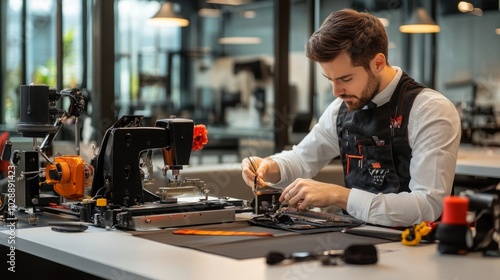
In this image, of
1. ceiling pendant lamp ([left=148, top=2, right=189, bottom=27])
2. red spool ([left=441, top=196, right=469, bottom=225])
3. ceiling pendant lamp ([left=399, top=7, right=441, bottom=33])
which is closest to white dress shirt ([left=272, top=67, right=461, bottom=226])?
red spool ([left=441, top=196, right=469, bottom=225])

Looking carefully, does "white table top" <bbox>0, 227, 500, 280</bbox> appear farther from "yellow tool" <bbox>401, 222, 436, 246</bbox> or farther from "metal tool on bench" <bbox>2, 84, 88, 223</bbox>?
"metal tool on bench" <bbox>2, 84, 88, 223</bbox>

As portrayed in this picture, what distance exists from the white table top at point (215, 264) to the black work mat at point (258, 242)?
0.17 feet

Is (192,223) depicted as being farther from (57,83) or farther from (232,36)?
(232,36)

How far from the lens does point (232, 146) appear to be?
8.79 metres

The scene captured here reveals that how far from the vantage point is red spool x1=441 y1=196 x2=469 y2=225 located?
187 centimetres

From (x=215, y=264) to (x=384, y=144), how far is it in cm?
116

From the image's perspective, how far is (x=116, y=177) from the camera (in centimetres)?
256

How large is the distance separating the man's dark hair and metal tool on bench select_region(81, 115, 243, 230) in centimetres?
53

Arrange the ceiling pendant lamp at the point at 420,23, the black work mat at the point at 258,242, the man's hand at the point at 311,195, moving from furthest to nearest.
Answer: the ceiling pendant lamp at the point at 420,23, the man's hand at the point at 311,195, the black work mat at the point at 258,242

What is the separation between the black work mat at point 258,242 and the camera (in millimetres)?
2098

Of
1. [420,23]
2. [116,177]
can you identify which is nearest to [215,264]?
[116,177]

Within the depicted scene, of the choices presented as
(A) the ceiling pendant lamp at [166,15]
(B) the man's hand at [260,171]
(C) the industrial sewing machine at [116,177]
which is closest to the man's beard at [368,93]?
(B) the man's hand at [260,171]

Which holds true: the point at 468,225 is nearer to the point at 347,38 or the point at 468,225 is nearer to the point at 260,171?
the point at 347,38

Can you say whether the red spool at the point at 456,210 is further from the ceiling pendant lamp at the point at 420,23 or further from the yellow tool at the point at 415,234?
the ceiling pendant lamp at the point at 420,23
